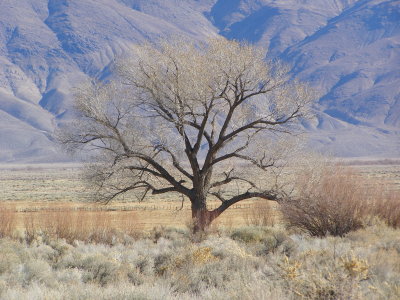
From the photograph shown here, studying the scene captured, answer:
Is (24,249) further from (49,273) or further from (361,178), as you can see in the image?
(361,178)

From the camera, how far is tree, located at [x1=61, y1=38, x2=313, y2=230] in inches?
954

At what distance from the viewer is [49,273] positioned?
13859 millimetres

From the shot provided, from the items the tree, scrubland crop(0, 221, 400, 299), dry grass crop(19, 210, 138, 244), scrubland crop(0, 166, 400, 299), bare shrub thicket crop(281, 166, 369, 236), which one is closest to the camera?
scrubland crop(0, 221, 400, 299)

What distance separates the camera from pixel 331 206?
20.8m

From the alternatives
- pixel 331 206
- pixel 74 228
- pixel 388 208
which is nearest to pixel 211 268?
pixel 331 206

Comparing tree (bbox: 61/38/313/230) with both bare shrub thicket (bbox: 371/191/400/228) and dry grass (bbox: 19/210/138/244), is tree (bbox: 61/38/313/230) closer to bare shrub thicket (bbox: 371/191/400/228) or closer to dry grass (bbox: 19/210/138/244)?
dry grass (bbox: 19/210/138/244)

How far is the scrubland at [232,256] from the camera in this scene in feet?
34.3

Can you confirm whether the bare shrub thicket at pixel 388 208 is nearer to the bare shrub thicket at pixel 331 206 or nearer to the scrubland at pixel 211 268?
the bare shrub thicket at pixel 331 206

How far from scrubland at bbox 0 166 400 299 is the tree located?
6.27 ft

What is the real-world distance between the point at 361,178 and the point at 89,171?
393 inches

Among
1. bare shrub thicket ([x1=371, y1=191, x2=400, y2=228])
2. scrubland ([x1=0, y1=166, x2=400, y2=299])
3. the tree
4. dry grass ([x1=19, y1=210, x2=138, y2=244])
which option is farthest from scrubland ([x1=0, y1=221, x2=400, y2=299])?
the tree

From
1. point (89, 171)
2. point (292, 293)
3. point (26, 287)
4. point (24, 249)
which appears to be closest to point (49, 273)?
point (26, 287)

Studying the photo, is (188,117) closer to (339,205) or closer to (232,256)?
(339,205)

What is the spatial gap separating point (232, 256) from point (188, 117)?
10333 millimetres
